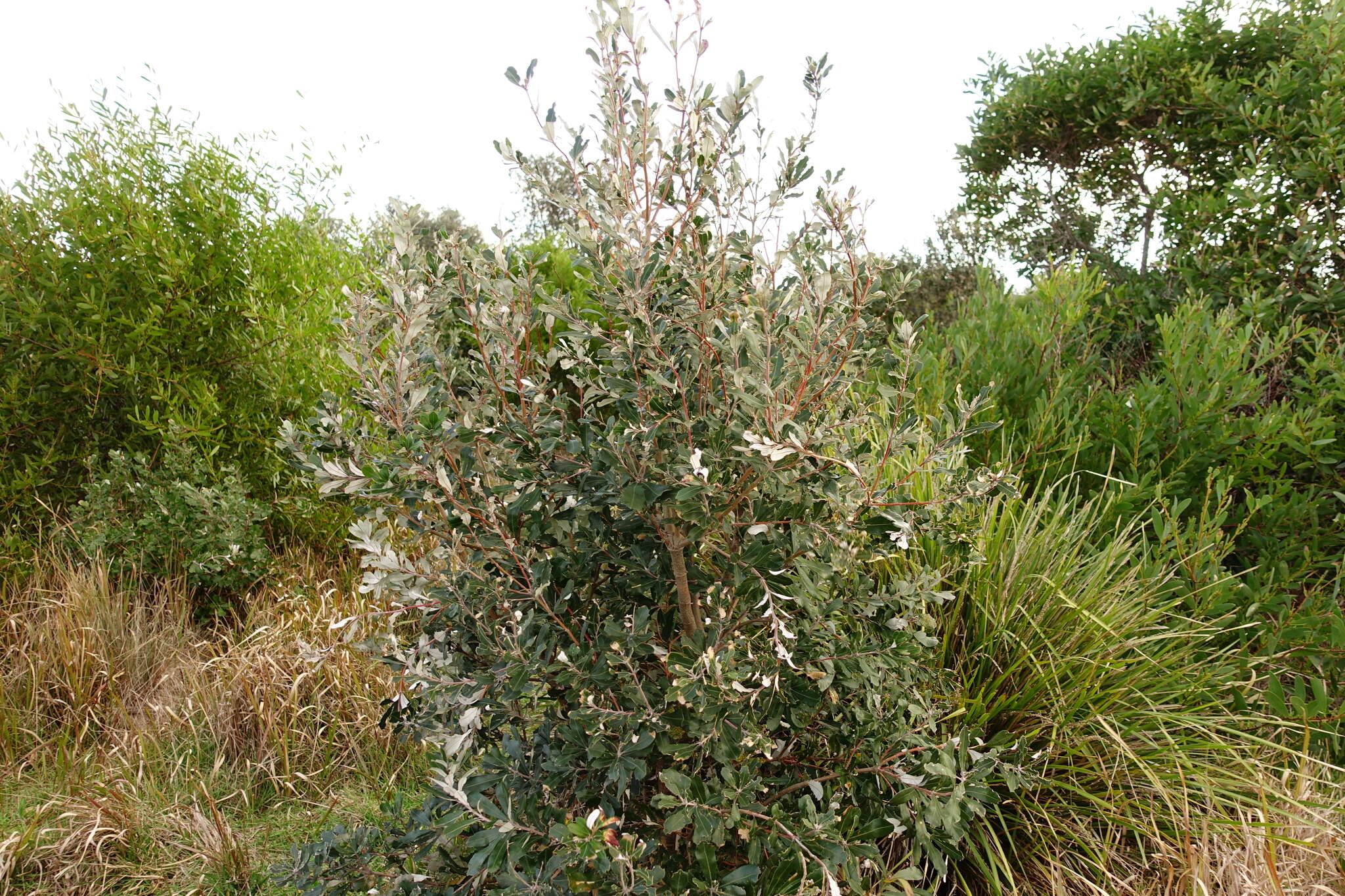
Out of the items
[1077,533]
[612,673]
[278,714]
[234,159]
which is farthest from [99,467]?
[1077,533]

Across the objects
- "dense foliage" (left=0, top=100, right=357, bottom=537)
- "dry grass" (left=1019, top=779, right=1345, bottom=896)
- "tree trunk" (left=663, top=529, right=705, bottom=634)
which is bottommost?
"dry grass" (left=1019, top=779, right=1345, bottom=896)

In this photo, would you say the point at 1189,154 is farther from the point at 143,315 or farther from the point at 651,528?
the point at 143,315

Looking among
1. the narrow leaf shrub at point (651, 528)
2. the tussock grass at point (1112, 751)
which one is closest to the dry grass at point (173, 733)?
the narrow leaf shrub at point (651, 528)

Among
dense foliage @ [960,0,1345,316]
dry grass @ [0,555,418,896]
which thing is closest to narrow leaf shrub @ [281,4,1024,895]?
dry grass @ [0,555,418,896]

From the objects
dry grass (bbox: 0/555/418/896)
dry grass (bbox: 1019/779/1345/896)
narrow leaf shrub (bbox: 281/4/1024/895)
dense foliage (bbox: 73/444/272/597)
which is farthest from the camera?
dense foliage (bbox: 73/444/272/597)

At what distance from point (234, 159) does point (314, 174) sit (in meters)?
0.57

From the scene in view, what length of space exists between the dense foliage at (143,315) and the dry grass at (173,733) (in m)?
0.91

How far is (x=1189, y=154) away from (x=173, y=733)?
787cm

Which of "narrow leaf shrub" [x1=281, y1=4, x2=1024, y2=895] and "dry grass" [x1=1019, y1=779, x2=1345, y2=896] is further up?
"narrow leaf shrub" [x1=281, y1=4, x2=1024, y2=895]

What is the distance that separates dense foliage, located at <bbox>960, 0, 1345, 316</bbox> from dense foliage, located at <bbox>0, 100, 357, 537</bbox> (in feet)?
18.6

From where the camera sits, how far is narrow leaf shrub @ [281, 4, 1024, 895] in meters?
1.95

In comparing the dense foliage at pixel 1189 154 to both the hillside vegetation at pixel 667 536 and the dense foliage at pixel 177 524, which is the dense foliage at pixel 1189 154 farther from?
the dense foliage at pixel 177 524

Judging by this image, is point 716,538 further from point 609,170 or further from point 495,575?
point 609,170

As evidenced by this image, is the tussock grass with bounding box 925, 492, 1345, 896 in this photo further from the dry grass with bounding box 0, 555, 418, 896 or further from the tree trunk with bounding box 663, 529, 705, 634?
the dry grass with bounding box 0, 555, 418, 896
